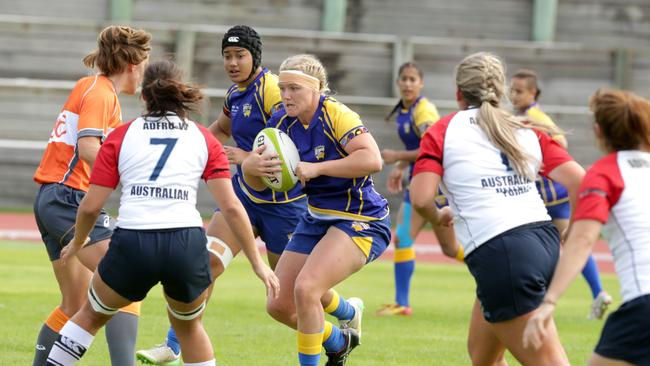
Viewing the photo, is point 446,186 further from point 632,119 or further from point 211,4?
point 211,4

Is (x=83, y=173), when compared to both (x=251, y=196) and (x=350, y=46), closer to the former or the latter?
(x=251, y=196)

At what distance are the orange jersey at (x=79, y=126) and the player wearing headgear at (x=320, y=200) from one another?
0.93m

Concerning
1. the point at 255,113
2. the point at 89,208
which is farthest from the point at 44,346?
the point at 255,113

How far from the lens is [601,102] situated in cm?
475

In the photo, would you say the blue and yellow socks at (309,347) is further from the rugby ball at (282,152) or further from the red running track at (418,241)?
the red running track at (418,241)

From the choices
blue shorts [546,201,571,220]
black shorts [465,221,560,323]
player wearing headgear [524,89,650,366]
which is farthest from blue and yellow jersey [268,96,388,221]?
blue shorts [546,201,571,220]

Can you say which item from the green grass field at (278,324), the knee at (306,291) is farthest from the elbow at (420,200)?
the green grass field at (278,324)

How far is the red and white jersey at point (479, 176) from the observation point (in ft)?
17.2

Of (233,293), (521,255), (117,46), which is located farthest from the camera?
(233,293)

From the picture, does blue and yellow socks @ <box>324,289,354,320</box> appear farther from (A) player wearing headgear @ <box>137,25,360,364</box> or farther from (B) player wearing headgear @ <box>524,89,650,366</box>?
(B) player wearing headgear @ <box>524,89,650,366</box>

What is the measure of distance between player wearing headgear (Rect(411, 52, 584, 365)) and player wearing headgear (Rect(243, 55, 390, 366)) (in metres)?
0.99

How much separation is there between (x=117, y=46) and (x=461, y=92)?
79.6 inches

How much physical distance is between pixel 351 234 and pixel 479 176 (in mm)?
1438

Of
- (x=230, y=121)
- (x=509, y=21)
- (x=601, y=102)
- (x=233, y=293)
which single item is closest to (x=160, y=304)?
(x=233, y=293)
